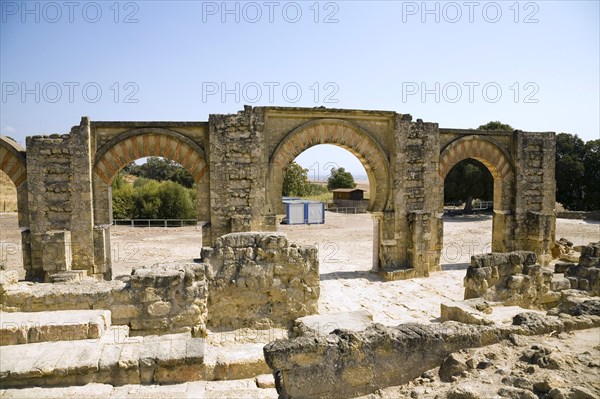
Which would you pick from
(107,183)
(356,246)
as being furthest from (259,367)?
(356,246)

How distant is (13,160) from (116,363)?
6963mm

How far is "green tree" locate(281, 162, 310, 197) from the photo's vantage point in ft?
104

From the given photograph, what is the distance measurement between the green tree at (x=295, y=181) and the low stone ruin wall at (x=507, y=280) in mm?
24588

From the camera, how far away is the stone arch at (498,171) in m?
10.3

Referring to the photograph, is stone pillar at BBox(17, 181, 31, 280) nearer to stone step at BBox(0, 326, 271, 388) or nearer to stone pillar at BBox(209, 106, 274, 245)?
Answer: stone pillar at BBox(209, 106, 274, 245)

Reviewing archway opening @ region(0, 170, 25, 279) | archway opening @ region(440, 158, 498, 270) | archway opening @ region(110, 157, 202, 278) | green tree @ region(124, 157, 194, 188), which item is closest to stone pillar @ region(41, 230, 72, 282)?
archway opening @ region(0, 170, 25, 279)

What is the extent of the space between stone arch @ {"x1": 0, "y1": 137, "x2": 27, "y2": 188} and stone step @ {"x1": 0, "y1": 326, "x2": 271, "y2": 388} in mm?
5963

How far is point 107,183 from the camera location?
8438 mm

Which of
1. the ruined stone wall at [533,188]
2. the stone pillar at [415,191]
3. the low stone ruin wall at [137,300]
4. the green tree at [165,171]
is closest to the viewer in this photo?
the low stone ruin wall at [137,300]

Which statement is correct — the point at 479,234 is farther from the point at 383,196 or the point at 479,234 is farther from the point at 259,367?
the point at 259,367

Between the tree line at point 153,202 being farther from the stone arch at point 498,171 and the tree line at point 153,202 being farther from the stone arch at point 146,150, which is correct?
the stone arch at point 498,171

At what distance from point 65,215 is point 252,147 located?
166 inches

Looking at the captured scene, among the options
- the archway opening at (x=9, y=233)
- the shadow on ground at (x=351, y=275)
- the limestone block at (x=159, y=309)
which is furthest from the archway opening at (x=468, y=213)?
the archway opening at (x=9, y=233)

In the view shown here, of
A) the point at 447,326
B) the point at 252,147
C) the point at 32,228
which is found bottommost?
the point at 447,326
